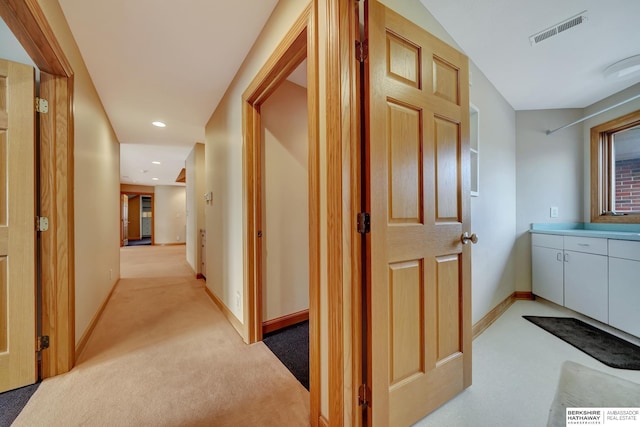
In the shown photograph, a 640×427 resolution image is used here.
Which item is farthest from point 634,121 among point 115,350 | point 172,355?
point 115,350

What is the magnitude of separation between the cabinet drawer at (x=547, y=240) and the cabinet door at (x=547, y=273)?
43mm

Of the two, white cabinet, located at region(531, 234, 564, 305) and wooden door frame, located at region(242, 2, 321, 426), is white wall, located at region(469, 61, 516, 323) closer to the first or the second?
white cabinet, located at region(531, 234, 564, 305)

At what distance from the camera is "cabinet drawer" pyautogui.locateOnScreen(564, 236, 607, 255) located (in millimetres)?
2157

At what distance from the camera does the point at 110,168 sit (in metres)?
3.24

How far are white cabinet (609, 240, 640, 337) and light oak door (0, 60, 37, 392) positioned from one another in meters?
4.38

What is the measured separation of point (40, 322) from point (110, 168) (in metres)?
2.41

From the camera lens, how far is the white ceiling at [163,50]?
4.90 feet

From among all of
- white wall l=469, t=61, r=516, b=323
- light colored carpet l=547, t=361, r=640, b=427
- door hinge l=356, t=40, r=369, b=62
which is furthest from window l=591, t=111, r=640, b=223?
door hinge l=356, t=40, r=369, b=62

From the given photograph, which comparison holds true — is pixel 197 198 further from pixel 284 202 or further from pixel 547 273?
pixel 547 273

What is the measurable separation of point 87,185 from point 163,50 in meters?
1.38

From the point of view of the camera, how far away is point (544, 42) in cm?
176

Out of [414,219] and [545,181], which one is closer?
[414,219]

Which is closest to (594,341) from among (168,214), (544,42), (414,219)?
(414,219)

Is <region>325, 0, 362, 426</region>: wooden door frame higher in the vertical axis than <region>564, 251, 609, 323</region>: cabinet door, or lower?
higher
